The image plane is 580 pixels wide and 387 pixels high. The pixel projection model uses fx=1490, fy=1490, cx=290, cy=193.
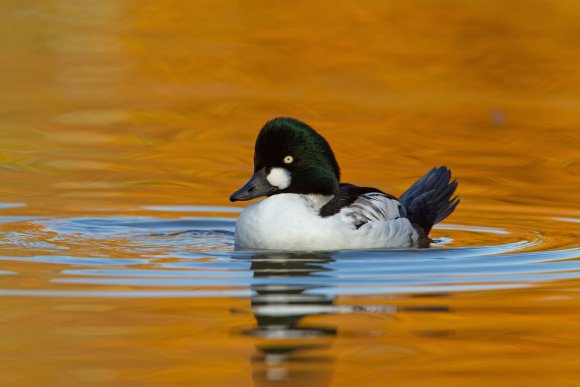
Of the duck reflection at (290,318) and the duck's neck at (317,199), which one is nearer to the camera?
the duck reflection at (290,318)

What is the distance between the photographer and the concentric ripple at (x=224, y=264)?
26.4 feet

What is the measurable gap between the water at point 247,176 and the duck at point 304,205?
15cm

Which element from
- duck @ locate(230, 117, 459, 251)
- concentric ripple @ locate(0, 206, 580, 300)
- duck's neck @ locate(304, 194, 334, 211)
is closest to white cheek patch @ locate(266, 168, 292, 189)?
duck @ locate(230, 117, 459, 251)

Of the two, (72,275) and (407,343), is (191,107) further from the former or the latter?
(407,343)

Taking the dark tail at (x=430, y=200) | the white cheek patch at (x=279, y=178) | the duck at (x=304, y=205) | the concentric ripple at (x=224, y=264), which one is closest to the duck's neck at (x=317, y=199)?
the duck at (x=304, y=205)

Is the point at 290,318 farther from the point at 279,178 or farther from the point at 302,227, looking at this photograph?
the point at 279,178

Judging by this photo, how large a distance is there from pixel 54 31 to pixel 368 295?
13.6 m

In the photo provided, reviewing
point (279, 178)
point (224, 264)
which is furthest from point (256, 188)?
point (224, 264)

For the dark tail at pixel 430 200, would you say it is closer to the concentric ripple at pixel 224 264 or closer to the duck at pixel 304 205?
the concentric ripple at pixel 224 264

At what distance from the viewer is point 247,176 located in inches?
504

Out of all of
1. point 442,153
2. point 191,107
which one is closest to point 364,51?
point 191,107

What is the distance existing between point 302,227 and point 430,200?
195 cm

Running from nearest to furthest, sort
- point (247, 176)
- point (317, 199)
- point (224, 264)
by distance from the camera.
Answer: point (224, 264), point (317, 199), point (247, 176)

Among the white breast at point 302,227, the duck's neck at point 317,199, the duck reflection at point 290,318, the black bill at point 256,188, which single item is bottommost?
the duck reflection at point 290,318
